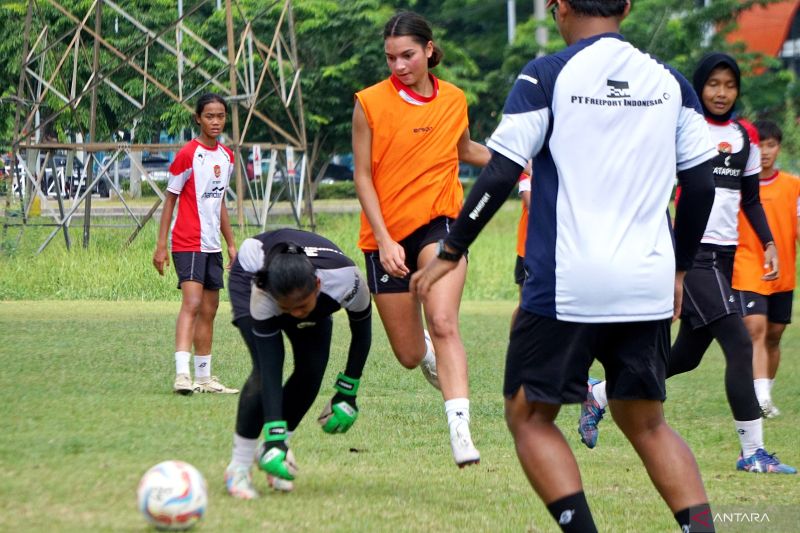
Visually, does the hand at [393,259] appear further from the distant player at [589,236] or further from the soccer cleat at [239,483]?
the distant player at [589,236]

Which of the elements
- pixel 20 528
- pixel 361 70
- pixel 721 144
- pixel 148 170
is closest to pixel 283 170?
pixel 148 170

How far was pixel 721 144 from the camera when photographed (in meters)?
7.19

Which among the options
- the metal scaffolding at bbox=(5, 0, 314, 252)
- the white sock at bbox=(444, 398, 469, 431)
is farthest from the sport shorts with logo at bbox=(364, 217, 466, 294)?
the metal scaffolding at bbox=(5, 0, 314, 252)

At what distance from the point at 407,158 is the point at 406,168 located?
Answer: 52 millimetres

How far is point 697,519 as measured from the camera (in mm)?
4391

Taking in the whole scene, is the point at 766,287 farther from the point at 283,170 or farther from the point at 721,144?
the point at 283,170

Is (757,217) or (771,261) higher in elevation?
(757,217)

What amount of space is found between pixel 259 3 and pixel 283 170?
484cm

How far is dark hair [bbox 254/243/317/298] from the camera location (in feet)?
17.6

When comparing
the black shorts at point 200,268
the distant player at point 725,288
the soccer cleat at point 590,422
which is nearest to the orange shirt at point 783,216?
A: the distant player at point 725,288

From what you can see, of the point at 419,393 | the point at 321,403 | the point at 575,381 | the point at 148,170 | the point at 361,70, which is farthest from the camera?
the point at 361,70

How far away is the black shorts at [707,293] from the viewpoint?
7086mm

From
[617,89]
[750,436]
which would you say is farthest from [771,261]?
[617,89]

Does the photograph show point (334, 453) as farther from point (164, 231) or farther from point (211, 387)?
point (164, 231)
